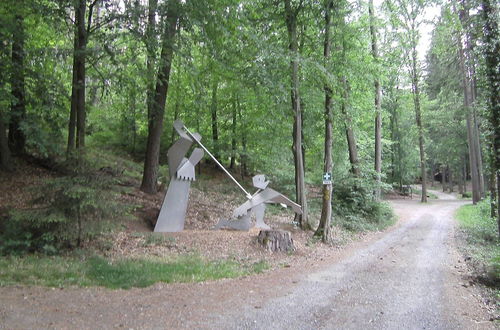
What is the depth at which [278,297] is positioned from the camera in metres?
6.80

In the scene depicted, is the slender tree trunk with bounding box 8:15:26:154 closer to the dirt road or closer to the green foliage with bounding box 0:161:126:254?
the green foliage with bounding box 0:161:126:254

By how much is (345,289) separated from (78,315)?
4.79 m

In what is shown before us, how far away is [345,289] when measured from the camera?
7.52m

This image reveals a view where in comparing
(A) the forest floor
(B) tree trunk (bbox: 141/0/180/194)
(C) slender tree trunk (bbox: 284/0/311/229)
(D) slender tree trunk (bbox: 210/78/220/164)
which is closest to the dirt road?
(A) the forest floor

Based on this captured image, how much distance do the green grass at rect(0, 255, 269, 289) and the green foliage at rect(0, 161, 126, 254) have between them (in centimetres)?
47

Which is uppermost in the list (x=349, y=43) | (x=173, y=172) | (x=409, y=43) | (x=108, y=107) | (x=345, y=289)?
(x=409, y=43)

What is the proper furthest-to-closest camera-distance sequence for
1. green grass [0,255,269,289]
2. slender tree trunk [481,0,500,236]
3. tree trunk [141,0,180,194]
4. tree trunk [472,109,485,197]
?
tree trunk [472,109,485,197] < tree trunk [141,0,180,194] < slender tree trunk [481,0,500,236] < green grass [0,255,269,289]

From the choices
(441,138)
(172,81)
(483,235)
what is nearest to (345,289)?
(483,235)

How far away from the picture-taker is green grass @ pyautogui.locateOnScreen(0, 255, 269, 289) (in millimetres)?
6853

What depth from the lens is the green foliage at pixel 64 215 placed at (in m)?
7.98

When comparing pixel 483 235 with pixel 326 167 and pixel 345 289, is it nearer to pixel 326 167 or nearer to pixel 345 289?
pixel 326 167

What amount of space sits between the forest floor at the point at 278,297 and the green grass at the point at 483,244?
1.72 feet

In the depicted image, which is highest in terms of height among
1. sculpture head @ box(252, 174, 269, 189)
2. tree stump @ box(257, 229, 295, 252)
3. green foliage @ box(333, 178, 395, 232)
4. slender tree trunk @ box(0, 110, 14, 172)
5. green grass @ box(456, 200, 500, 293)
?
slender tree trunk @ box(0, 110, 14, 172)

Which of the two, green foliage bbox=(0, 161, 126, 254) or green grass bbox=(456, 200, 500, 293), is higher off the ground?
green foliage bbox=(0, 161, 126, 254)
